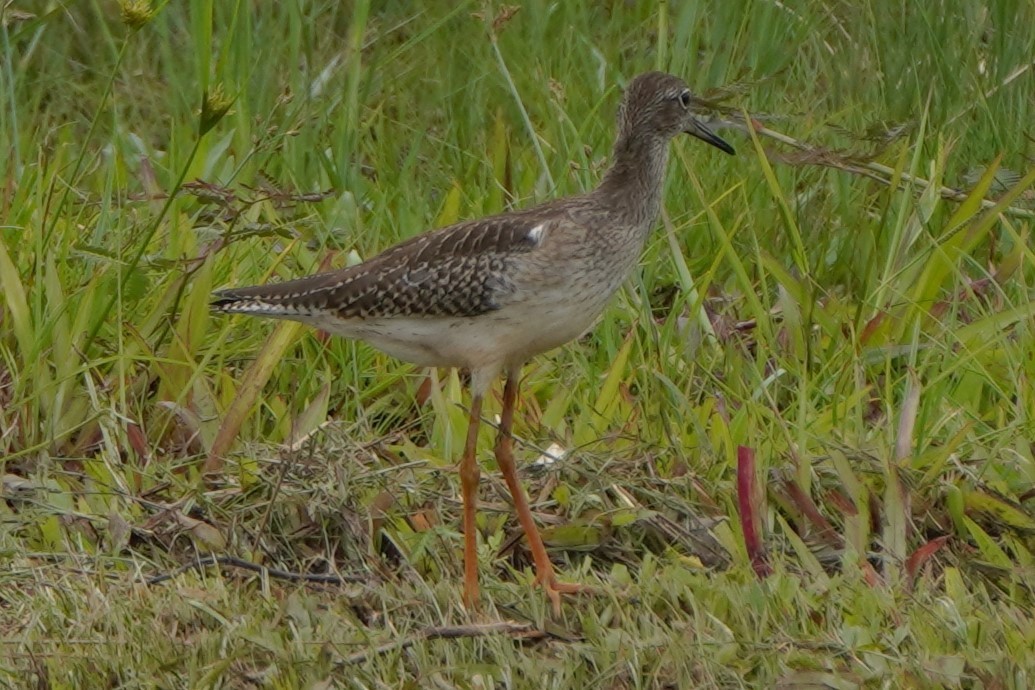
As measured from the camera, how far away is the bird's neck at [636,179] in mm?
5609

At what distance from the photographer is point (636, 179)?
572 cm

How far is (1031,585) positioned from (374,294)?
2015 mm

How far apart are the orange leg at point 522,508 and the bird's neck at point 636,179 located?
60 centimetres

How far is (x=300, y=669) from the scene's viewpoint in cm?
438

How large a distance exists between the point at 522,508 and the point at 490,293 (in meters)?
0.62

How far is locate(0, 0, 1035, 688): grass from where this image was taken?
4574 millimetres

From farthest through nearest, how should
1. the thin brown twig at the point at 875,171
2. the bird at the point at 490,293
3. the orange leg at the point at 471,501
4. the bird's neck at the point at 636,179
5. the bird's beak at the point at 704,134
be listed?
1. the thin brown twig at the point at 875,171
2. the bird's beak at the point at 704,134
3. the bird's neck at the point at 636,179
4. the bird at the point at 490,293
5. the orange leg at the point at 471,501

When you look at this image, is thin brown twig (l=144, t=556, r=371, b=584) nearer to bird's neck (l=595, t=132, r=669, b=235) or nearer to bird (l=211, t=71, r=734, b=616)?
bird (l=211, t=71, r=734, b=616)

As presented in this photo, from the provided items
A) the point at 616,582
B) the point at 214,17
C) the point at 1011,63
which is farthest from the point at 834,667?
the point at 214,17

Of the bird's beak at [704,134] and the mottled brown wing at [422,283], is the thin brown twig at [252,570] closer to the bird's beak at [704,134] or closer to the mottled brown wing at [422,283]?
the mottled brown wing at [422,283]

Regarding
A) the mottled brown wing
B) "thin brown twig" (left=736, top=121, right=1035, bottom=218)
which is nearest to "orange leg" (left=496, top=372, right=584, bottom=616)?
the mottled brown wing

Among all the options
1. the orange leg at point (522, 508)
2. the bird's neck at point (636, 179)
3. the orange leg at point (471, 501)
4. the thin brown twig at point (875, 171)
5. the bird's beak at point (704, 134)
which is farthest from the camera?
the thin brown twig at point (875, 171)

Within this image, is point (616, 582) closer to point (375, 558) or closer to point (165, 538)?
point (375, 558)

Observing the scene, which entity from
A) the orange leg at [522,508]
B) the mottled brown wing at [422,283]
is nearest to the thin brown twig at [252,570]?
the orange leg at [522,508]
